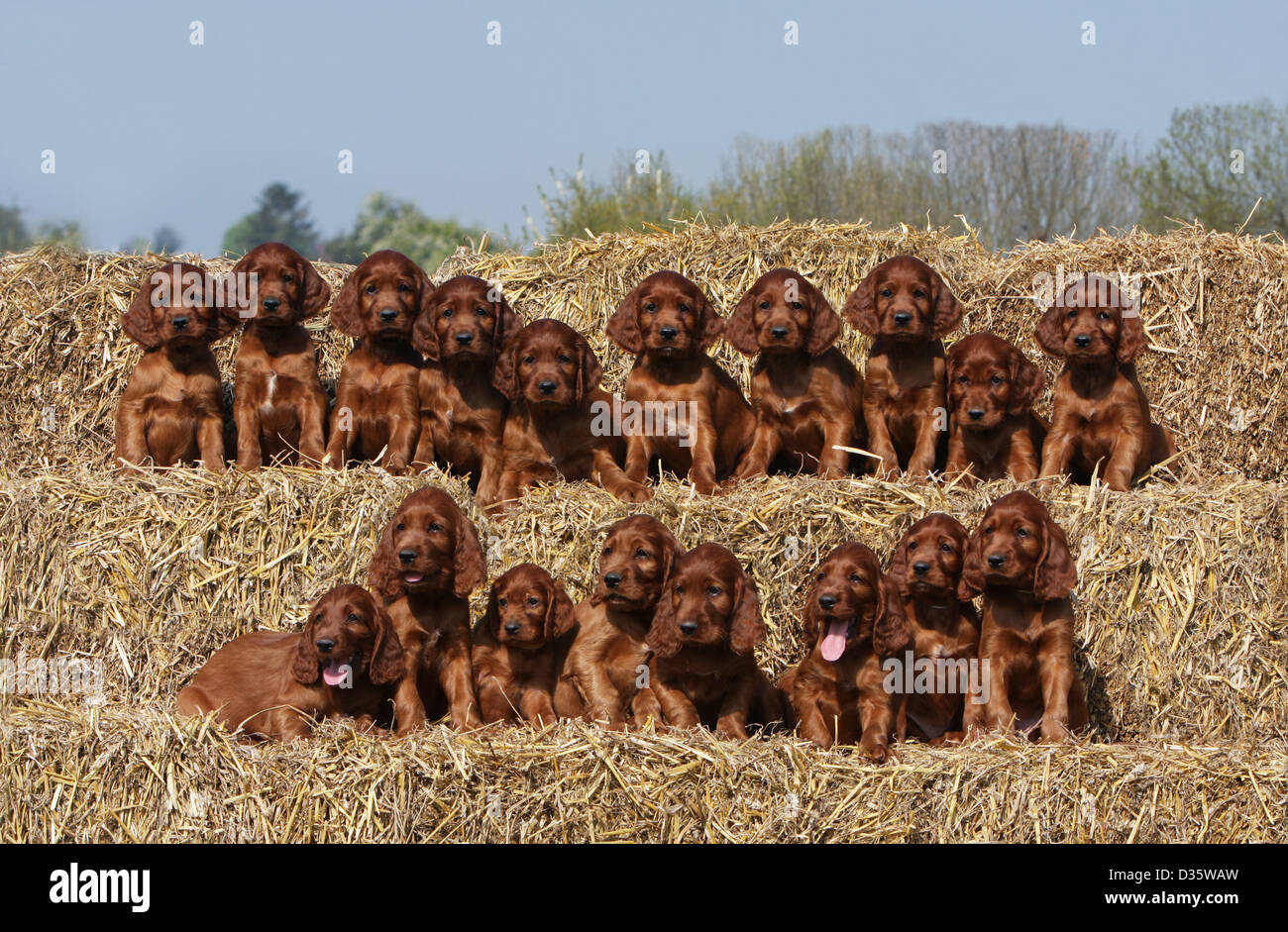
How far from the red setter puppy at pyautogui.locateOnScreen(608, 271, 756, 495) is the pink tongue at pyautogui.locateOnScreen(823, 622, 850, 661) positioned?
1.67 metres

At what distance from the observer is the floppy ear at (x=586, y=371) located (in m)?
8.53

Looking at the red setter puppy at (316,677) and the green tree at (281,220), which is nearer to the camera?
the red setter puppy at (316,677)

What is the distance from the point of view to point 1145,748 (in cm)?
650

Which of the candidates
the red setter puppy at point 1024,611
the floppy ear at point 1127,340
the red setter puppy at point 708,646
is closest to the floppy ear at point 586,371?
the red setter puppy at point 708,646

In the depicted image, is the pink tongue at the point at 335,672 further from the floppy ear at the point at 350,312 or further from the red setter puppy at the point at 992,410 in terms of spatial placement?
the red setter puppy at the point at 992,410

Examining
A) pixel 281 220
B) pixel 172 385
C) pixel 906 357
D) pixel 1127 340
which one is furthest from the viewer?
pixel 281 220

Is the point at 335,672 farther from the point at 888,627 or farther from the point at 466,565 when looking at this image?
the point at 888,627

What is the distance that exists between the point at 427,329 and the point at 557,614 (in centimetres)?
231

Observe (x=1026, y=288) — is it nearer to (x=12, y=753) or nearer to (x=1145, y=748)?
(x=1145, y=748)

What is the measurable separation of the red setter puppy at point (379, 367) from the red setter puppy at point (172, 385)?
2.29 feet

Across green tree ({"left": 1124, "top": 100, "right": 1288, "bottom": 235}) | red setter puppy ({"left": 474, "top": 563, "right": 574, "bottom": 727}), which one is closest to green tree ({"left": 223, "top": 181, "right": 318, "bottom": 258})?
green tree ({"left": 1124, "top": 100, "right": 1288, "bottom": 235})

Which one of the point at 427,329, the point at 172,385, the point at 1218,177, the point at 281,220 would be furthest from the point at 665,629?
the point at 281,220

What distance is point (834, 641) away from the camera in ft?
22.9

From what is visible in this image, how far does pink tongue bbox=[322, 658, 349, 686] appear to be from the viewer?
6875 millimetres
